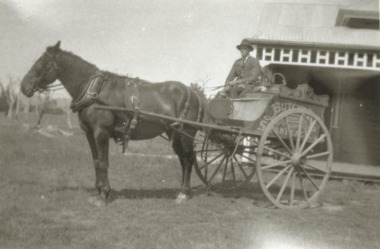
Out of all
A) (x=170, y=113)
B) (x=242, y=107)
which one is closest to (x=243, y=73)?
(x=242, y=107)

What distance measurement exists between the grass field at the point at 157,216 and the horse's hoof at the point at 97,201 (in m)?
0.08

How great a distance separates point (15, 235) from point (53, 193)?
206cm

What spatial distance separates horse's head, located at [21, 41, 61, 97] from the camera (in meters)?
6.42

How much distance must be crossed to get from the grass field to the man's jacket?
215 centimetres

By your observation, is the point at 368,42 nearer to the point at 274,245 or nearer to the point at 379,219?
the point at 379,219

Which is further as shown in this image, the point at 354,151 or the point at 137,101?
the point at 354,151

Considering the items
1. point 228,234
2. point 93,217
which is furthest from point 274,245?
point 93,217

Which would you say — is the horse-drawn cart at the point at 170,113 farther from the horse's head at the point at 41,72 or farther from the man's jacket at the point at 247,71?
the man's jacket at the point at 247,71

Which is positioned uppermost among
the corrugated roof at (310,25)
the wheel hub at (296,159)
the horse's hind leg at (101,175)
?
the corrugated roof at (310,25)

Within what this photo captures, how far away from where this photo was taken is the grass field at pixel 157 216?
4.76 m

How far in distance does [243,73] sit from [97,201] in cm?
334

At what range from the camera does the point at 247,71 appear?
7270mm

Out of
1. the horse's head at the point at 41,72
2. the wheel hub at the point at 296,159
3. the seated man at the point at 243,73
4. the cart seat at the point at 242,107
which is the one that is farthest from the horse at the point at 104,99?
the wheel hub at the point at 296,159

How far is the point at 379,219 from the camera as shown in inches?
241
